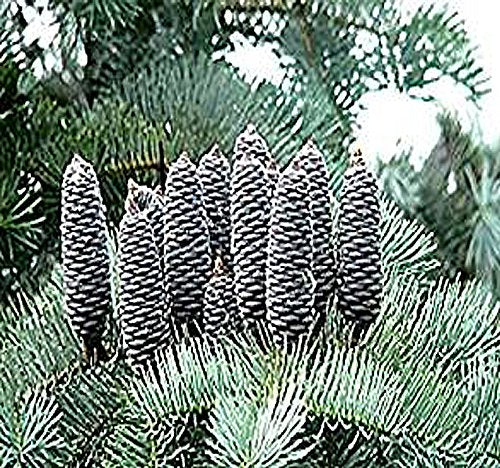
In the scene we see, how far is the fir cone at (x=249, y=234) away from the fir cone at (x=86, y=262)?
1.8 inches

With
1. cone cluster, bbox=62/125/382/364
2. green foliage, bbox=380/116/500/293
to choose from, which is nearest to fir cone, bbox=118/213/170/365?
cone cluster, bbox=62/125/382/364

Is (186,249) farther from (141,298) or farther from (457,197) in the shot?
(457,197)

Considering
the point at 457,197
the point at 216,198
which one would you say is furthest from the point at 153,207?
the point at 457,197

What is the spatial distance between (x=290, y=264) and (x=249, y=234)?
28 mm

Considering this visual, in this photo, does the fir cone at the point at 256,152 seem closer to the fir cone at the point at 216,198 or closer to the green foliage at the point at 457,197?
the fir cone at the point at 216,198

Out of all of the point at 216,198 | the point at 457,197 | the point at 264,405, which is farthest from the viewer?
the point at 457,197

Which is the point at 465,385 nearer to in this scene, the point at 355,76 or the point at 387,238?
the point at 387,238

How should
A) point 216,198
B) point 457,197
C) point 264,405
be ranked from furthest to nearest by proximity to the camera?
point 457,197
point 216,198
point 264,405

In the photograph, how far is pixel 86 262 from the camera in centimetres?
40

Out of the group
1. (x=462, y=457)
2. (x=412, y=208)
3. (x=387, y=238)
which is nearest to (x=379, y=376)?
(x=462, y=457)

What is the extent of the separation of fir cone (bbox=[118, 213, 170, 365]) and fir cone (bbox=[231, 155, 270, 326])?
26 millimetres

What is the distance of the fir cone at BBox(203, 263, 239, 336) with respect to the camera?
1.25 ft

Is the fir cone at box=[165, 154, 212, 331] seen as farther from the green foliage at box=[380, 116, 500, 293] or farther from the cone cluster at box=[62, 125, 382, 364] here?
the green foliage at box=[380, 116, 500, 293]

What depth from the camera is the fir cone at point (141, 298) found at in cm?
38
